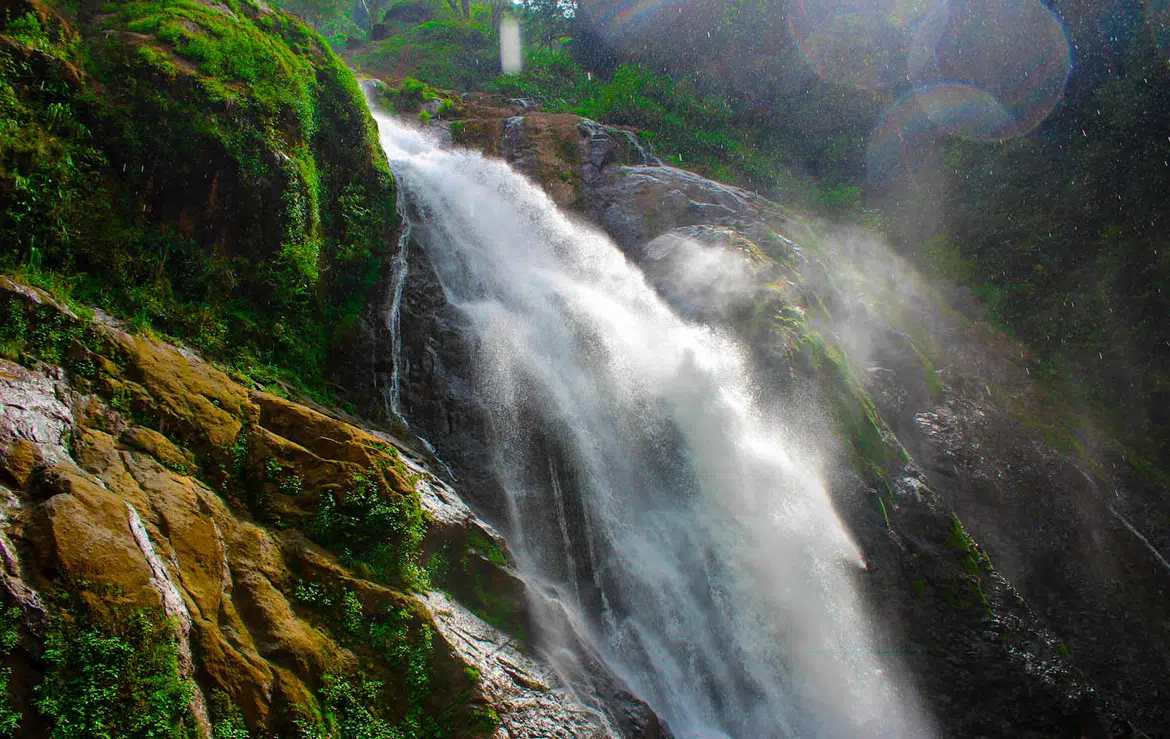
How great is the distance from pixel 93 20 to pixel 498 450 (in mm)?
10732

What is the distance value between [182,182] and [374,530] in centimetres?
757

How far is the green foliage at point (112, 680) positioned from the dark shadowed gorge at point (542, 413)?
0.03 m

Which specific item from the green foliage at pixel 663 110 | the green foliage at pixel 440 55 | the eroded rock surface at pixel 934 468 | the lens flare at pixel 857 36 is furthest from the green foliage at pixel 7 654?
the lens flare at pixel 857 36

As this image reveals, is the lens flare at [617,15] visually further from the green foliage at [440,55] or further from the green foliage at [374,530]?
the green foliage at [374,530]

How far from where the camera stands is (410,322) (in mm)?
13883

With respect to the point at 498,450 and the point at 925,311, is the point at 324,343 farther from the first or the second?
the point at 925,311

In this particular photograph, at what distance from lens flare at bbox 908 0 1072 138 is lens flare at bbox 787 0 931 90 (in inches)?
36.2

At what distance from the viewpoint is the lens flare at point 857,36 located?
3138cm

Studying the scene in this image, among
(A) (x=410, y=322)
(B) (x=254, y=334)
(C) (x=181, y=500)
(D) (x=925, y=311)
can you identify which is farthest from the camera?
A: (D) (x=925, y=311)

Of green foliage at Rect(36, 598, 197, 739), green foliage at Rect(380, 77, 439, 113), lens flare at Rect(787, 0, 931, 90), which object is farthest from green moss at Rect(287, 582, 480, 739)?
lens flare at Rect(787, 0, 931, 90)

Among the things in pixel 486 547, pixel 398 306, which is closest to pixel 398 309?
pixel 398 306

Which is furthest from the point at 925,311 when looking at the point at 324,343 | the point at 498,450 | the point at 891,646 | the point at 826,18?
the point at 826,18

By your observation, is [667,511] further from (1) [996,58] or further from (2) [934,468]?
(1) [996,58]

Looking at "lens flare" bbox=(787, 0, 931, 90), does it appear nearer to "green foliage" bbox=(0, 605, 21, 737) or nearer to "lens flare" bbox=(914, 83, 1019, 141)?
"lens flare" bbox=(914, 83, 1019, 141)
